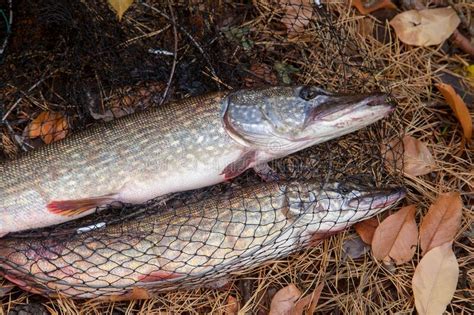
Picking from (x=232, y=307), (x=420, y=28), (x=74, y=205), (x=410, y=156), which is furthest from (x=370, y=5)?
(x=74, y=205)

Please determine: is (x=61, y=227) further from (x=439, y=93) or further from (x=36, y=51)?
(x=439, y=93)

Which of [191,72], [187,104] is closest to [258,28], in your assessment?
[191,72]

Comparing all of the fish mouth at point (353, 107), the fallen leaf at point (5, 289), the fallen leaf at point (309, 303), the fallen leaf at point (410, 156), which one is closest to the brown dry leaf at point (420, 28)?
the fallen leaf at point (410, 156)

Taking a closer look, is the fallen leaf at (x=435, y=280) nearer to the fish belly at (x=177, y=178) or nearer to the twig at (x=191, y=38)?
the fish belly at (x=177, y=178)

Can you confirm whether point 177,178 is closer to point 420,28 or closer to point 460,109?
point 460,109

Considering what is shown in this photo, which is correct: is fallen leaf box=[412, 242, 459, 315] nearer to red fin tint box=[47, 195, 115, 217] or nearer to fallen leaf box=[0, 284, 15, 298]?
red fin tint box=[47, 195, 115, 217]

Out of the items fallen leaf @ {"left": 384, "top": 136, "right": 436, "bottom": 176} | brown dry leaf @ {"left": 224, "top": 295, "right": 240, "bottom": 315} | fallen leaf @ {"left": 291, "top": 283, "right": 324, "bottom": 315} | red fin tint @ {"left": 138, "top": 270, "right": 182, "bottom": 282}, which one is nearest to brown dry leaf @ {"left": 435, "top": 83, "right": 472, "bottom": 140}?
fallen leaf @ {"left": 384, "top": 136, "right": 436, "bottom": 176}
